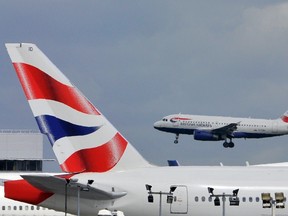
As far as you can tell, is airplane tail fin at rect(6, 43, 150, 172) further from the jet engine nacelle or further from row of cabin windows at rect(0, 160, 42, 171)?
the jet engine nacelle

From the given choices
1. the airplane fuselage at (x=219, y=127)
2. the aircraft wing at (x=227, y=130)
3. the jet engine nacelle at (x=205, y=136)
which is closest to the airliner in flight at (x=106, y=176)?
the jet engine nacelle at (x=205, y=136)

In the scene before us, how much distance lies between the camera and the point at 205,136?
611ft

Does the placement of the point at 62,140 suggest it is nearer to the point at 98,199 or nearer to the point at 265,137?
the point at 98,199

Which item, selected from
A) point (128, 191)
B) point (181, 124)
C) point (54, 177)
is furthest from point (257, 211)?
point (181, 124)

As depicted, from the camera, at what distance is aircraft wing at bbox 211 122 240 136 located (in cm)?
19162

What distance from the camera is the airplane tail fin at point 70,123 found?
5697 cm

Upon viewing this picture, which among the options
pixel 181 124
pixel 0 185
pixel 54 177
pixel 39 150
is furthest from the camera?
pixel 181 124

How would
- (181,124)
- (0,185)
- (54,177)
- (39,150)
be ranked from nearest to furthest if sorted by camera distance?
(54,177), (0,185), (39,150), (181,124)

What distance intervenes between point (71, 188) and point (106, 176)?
228 centimetres

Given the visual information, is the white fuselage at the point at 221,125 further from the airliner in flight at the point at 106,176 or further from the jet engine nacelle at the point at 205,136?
the airliner in flight at the point at 106,176

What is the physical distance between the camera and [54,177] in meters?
54.1

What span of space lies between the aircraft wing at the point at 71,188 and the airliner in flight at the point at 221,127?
128 meters

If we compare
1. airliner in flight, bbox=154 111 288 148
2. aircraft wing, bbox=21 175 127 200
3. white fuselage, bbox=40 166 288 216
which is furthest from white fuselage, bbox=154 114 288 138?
aircraft wing, bbox=21 175 127 200

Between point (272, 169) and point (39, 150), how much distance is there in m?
73.1
